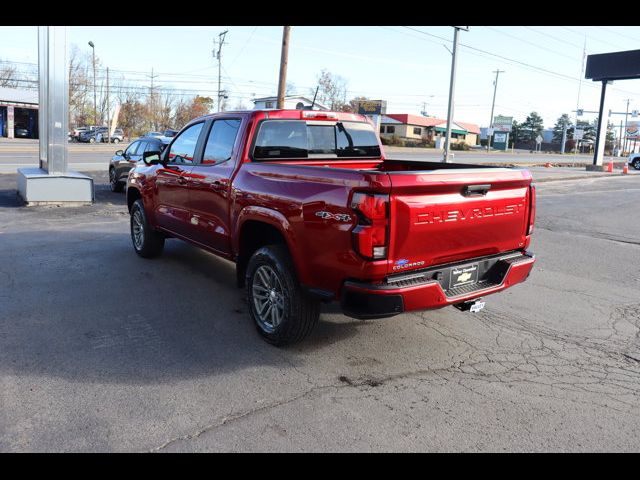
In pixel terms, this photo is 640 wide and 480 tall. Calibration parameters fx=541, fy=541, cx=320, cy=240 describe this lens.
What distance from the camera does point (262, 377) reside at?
4.03m

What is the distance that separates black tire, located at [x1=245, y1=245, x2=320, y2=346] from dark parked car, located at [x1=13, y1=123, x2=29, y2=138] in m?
61.1

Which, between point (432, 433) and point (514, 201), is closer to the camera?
point (432, 433)

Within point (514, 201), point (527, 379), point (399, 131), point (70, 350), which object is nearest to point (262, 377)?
point (70, 350)

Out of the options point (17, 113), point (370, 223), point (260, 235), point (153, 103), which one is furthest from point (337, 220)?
point (153, 103)

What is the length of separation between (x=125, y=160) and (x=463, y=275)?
37.7 ft

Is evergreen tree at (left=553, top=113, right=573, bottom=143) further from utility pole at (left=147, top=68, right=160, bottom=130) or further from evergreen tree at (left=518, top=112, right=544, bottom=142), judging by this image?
utility pole at (left=147, top=68, right=160, bottom=130)

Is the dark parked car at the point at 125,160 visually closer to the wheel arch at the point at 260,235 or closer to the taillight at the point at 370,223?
the wheel arch at the point at 260,235

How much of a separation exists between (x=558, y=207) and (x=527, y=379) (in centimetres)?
1255

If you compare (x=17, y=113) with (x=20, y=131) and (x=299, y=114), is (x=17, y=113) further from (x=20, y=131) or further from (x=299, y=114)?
(x=299, y=114)

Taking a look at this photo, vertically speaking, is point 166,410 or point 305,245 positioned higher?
point 305,245

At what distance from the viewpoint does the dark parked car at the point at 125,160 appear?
13.4 m

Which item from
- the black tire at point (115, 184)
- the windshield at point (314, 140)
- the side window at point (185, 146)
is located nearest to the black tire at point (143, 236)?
the side window at point (185, 146)

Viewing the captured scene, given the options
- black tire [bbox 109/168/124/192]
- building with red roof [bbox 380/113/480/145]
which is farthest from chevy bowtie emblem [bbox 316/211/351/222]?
building with red roof [bbox 380/113/480/145]
